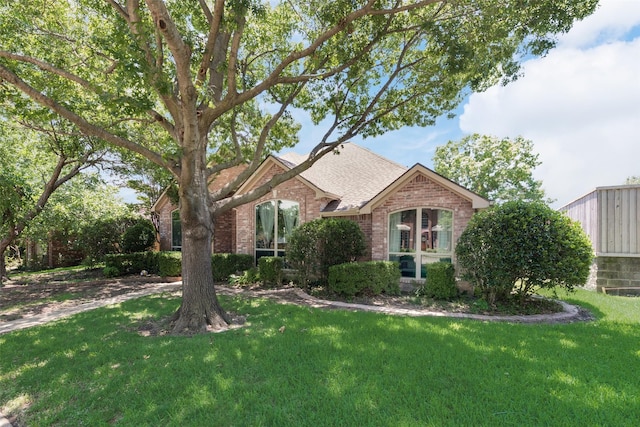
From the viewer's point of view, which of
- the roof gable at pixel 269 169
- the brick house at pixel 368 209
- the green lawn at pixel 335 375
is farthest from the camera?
the roof gable at pixel 269 169

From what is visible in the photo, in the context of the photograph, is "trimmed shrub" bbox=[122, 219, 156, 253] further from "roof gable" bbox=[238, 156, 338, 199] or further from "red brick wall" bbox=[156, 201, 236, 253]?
"roof gable" bbox=[238, 156, 338, 199]

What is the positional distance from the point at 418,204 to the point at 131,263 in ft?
45.2

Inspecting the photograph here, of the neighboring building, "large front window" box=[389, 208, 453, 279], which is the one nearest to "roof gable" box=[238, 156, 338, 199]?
"large front window" box=[389, 208, 453, 279]

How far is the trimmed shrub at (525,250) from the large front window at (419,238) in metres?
2.17

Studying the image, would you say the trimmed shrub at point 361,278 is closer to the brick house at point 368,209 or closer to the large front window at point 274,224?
the brick house at point 368,209

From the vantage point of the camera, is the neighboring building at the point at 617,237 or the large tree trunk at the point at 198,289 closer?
the large tree trunk at the point at 198,289

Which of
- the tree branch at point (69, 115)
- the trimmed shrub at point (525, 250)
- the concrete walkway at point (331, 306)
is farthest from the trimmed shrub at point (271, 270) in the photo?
the trimmed shrub at point (525, 250)

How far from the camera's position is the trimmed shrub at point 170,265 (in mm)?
13914

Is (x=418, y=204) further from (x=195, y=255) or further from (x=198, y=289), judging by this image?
(x=198, y=289)

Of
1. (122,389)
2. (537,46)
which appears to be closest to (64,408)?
(122,389)

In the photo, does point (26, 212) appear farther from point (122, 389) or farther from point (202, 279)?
point (122, 389)

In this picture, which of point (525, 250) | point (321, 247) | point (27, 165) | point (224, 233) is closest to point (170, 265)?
point (224, 233)

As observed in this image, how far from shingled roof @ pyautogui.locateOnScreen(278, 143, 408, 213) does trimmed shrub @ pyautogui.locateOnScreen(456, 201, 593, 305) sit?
4431 millimetres

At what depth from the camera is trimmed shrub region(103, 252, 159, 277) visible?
1512 centimetres
